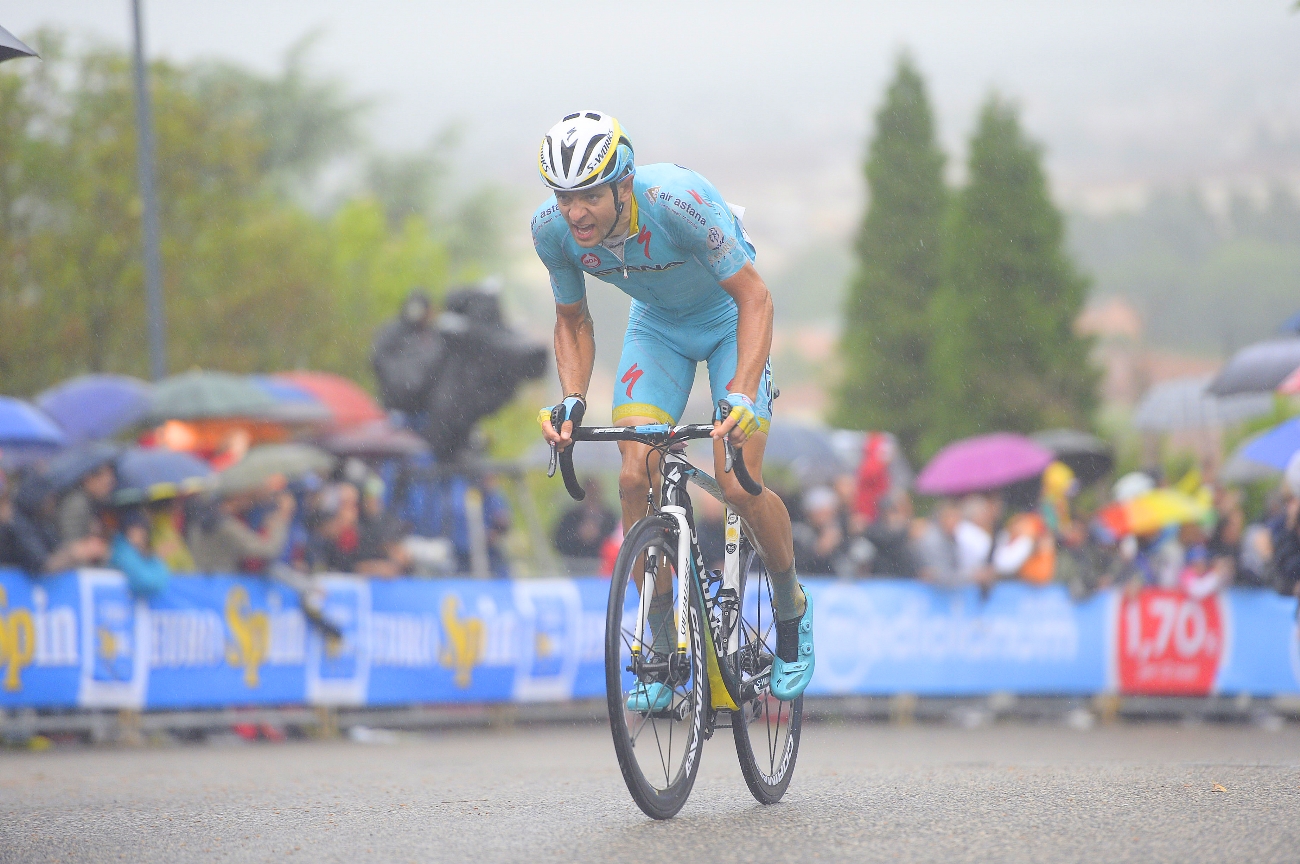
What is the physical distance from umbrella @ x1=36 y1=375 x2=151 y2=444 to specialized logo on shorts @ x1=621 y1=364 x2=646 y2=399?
10.3m

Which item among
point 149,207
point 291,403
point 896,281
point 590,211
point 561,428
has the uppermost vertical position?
point 896,281

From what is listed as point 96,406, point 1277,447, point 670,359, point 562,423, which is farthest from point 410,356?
point 562,423

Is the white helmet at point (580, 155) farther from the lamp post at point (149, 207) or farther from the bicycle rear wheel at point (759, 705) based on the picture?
the lamp post at point (149, 207)

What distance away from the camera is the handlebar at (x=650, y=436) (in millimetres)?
5676

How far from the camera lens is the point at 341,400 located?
64.7ft

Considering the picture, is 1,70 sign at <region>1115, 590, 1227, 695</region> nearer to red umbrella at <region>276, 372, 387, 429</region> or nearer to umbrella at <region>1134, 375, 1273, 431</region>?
umbrella at <region>1134, 375, 1273, 431</region>

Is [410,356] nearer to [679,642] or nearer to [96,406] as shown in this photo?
[96,406]

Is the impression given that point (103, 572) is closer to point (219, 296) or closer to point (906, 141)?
point (219, 296)

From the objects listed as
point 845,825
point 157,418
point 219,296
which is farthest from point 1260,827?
point 219,296

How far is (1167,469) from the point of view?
123 feet

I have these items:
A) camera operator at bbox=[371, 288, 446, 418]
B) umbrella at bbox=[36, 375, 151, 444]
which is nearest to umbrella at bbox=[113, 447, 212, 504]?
camera operator at bbox=[371, 288, 446, 418]

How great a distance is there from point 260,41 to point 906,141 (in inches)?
2441

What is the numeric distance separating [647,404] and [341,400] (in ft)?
46.3

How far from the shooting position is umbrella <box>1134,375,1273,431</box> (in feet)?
71.0
